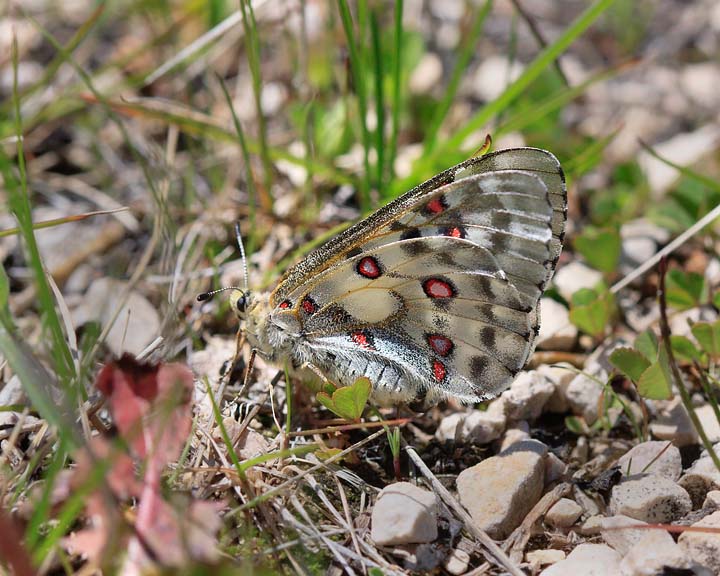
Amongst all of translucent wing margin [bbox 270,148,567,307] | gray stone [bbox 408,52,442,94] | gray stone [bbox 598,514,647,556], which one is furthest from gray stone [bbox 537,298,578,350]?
gray stone [bbox 408,52,442,94]

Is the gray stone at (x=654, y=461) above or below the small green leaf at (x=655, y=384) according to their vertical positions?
below

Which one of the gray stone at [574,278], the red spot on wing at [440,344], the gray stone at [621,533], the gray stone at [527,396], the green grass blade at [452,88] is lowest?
the gray stone at [621,533]

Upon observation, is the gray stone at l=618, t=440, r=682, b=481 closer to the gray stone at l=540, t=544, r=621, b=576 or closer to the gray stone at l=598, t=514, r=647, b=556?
the gray stone at l=598, t=514, r=647, b=556

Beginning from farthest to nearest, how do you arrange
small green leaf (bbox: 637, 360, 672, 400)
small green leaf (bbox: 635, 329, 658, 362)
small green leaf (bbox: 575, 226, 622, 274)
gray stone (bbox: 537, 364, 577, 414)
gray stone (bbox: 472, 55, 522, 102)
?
gray stone (bbox: 472, 55, 522, 102) < small green leaf (bbox: 575, 226, 622, 274) < gray stone (bbox: 537, 364, 577, 414) < small green leaf (bbox: 635, 329, 658, 362) < small green leaf (bbox: 637, 360, 672, 400)

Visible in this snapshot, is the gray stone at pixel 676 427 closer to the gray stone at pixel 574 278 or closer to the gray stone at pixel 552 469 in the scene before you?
the gray stone at pixel 552 469

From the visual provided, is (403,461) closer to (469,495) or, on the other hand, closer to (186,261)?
(469,495)

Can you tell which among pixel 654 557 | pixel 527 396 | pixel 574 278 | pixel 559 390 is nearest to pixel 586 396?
pixel 559 390

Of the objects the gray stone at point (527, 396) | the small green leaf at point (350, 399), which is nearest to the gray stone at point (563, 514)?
the gray stone at point (527, 396)
